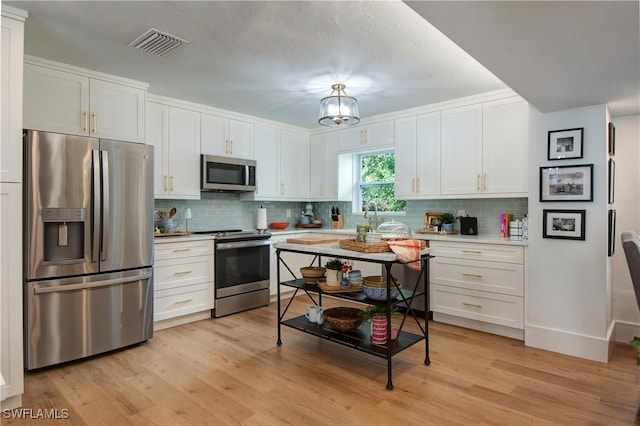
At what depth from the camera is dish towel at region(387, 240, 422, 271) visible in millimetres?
2443

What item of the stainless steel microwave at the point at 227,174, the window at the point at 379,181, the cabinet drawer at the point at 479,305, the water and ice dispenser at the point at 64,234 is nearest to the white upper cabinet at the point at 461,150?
→ the window at the point at 379,181

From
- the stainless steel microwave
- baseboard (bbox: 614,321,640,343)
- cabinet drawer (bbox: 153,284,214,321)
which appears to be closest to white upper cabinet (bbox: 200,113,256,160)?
the stainless steel microwave

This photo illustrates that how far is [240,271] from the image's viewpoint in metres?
4.23

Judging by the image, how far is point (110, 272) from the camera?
302 centimetres

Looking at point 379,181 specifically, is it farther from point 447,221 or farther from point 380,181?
point 447,221

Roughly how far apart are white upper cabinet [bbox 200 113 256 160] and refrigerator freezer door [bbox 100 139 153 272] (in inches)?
43.2

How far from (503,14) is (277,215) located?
166 inches

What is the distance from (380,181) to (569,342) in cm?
284

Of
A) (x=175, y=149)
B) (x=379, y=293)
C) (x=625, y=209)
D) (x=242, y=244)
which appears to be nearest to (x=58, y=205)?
(x=175, y=149)

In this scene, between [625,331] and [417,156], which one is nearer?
[625,331]

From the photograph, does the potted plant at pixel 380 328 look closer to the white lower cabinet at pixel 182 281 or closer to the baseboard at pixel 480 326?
the baseboard at pixel 480 326

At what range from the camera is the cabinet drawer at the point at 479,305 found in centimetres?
331

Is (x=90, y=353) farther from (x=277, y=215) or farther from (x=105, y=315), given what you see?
(x=277, y=215)

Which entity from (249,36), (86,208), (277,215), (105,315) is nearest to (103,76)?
(86,208)
